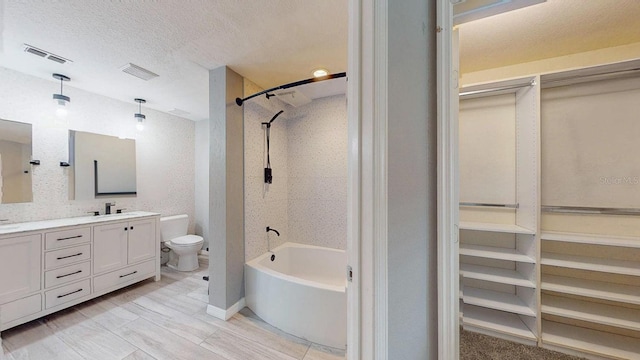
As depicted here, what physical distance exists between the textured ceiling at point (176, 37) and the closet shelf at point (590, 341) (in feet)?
8.76

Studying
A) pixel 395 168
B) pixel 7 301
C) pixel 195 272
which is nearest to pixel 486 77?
pixel 395 168

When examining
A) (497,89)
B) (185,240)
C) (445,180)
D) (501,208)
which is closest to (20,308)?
(185,240)

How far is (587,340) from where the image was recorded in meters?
1.56

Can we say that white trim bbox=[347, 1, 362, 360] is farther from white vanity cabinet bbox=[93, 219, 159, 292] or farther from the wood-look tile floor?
white vanity cabinet bbox=[93, 219, 159, 292]

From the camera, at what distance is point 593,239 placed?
1.52 m

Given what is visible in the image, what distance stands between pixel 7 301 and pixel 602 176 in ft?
15.5

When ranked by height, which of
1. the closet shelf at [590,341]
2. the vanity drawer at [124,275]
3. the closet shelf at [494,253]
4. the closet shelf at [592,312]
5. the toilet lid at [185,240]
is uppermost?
the closet shelf at [494,253]

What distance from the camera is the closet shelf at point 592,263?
1458mm

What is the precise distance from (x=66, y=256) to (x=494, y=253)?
382 cm

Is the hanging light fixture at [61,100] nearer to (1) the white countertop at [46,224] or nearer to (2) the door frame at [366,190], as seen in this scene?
(1) the white countertop at [46,224]

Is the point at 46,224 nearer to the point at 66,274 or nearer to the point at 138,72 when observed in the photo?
the point at 66,274

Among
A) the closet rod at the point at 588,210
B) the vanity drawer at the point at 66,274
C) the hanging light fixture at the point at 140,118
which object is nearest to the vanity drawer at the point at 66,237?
the vanity drawer at the point at 66,274

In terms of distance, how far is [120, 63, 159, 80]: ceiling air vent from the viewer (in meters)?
2.06

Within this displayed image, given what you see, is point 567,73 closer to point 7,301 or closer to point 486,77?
point 486,77
